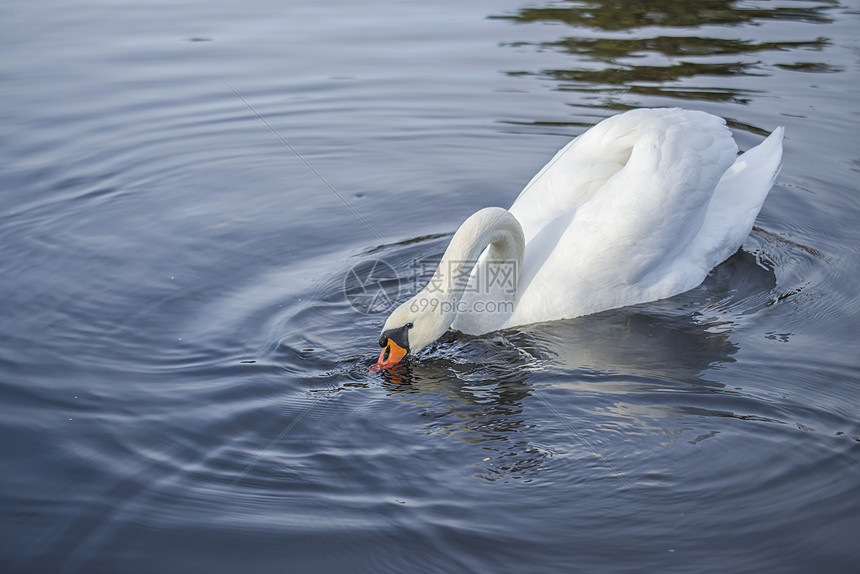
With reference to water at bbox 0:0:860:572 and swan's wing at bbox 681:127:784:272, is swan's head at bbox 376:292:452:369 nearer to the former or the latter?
water at bbox 0:0:860:572

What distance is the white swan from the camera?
5859 mm

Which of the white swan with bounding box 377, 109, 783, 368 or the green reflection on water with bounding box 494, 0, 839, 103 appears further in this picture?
the green reflection on water with bounding box 494, 0, 839, 103

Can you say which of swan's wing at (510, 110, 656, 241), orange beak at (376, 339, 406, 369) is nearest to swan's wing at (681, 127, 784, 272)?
swan's wing at (510, 110, 656, 241)

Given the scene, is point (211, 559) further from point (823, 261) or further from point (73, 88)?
point (73, 88)

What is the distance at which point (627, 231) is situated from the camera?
6.04 meters

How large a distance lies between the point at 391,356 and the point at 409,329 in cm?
21

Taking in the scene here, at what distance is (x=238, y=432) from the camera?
4.88 metres

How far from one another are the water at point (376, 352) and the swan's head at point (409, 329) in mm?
173

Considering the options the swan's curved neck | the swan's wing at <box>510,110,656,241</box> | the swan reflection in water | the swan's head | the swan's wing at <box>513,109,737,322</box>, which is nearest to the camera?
the swan reflection in water

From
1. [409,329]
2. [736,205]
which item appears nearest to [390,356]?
[409,329]

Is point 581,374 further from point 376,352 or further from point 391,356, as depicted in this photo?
point 376,352

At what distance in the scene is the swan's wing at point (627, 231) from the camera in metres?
6.08

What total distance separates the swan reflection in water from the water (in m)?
0.02

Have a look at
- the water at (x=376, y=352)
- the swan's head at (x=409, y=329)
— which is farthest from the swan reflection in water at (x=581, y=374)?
the swan's head at (x=409, y=329)
